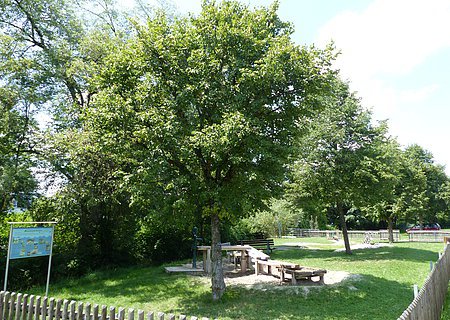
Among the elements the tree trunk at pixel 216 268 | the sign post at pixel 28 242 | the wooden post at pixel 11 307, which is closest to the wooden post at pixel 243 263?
the tree trunk at pixel 216 268

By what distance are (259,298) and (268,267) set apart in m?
3.44

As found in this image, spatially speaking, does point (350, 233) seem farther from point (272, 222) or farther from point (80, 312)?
point (80, 312)

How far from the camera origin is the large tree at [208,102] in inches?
354

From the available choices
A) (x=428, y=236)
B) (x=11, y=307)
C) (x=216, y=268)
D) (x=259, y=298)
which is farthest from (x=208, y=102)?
(x=428, y=236)

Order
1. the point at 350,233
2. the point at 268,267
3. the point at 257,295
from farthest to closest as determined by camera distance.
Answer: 1. the point at 350,233
2. the point at 268,267
3. the point at 257,295

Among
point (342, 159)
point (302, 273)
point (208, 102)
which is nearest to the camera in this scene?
point (208, 102)

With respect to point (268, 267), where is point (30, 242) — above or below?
above

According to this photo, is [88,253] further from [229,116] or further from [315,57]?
[315,57]

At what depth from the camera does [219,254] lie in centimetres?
989

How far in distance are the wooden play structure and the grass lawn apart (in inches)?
20.9

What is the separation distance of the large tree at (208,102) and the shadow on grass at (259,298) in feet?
3.35

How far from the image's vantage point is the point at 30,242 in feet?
30.8

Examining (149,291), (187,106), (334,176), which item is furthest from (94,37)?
(334,176)

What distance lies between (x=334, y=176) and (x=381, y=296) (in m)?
9.63
